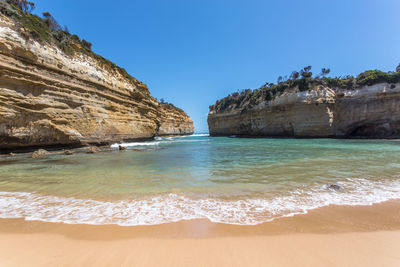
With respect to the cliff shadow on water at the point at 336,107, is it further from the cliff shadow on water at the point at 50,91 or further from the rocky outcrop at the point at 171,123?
the rocky outcrop at the point at 171,123

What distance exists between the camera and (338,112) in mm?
24594

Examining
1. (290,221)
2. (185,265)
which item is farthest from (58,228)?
(290,221)

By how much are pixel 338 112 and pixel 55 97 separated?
34.5 meters

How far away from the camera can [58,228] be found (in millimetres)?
2402

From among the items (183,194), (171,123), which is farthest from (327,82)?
(171,123)

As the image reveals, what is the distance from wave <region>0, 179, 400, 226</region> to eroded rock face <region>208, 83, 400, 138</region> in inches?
977

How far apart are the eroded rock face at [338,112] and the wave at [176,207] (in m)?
24.8

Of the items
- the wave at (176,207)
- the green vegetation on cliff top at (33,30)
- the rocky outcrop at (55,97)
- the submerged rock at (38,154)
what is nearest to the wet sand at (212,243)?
the wave at (176,207)

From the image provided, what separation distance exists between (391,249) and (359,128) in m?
33.3

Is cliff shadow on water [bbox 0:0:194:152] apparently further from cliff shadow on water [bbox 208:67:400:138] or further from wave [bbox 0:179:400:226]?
cliff shadow on water [bbox 208:67:400:138]

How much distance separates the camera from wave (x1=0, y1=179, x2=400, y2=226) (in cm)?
266

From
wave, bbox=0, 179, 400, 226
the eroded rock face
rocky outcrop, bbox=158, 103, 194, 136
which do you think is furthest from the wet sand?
rocky outcrop, bbox=158, 103, 194, 136

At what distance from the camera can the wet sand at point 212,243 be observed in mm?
1730

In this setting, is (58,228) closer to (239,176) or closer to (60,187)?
(60,187)
